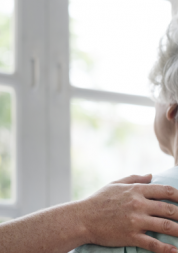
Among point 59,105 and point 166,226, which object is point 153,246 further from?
point 59,105

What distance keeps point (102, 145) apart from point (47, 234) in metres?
5.16

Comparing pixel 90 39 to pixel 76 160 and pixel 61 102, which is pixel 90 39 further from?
pixel 76 160

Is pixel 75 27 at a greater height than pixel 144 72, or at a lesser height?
greater

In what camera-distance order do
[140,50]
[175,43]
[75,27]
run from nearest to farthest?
1. [175,43]
2. [75,27]
3. [140,50]

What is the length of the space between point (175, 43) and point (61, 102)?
28.2 inches

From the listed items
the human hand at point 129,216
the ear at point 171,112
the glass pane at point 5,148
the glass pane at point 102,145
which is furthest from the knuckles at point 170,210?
the glass pane at point 102,145

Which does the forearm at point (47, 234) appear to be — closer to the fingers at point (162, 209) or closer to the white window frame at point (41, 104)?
the fingers at point (162, 209)

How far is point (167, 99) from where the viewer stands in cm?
116

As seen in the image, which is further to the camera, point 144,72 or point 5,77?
point 144,72

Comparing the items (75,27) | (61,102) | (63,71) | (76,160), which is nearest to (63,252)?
(61,102)

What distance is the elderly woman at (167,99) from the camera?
0.99 metres

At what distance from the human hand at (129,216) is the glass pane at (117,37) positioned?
917 mm

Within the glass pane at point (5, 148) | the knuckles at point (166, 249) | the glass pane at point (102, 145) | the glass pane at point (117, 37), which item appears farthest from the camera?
the glass pane at point (102, 145)

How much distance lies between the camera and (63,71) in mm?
1690
